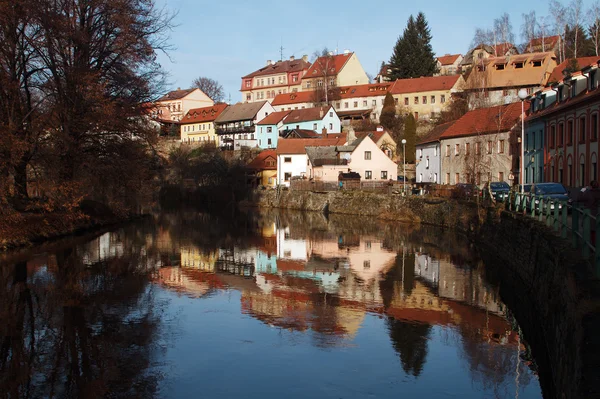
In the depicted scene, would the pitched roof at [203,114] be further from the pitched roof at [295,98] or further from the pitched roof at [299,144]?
the pitched roof at [299,144]

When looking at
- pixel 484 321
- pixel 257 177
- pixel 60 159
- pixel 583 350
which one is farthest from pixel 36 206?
pixel 257 177

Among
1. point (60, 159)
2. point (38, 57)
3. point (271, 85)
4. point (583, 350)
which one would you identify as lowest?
point (583, 350)

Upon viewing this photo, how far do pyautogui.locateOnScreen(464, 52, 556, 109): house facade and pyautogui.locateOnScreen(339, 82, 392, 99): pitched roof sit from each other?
17468mm

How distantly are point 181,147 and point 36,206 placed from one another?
68.6 m

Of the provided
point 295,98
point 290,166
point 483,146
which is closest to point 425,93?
point 290,166

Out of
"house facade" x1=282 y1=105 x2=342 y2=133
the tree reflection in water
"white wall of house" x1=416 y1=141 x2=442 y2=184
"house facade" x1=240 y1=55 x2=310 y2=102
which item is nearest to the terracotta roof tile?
"house facade" x1=240 y1=55 x2=310 y2=102

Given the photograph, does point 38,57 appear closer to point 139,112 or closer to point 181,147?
point 139,112

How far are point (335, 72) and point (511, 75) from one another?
3684cm

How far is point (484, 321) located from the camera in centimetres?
1758

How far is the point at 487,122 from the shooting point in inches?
2105

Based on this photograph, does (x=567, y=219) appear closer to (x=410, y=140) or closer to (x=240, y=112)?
(x=410, y=140)

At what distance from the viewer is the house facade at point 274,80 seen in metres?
119

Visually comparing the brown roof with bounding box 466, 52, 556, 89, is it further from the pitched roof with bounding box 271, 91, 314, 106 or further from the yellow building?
the yellow building

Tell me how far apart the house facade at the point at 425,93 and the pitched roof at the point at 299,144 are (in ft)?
50.0
